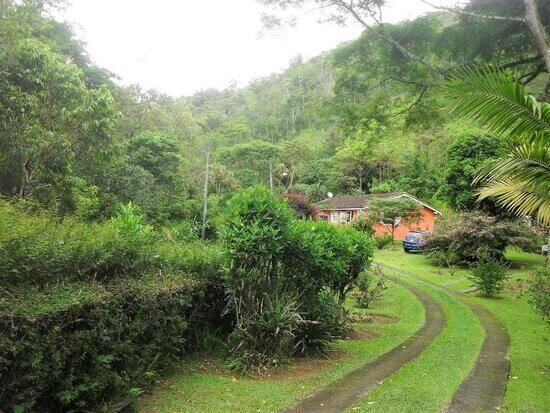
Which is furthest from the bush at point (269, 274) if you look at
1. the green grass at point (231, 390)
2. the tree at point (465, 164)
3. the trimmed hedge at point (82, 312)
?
the tree at point (465, 164)

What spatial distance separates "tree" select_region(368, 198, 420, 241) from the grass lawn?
579cm

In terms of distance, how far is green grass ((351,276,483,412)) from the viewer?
5527 millimetres

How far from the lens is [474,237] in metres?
22.1

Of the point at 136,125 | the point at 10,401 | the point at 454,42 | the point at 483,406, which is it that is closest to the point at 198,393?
the point at 10,401

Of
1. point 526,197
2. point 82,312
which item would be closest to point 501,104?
point 526,197

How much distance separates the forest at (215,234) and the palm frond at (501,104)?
0.03 meters

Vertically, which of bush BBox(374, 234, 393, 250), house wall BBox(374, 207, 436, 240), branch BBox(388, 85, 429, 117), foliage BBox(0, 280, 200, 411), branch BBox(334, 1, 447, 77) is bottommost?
foliage BBox(0, 280, 200, 411)

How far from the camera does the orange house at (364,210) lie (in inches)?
1441

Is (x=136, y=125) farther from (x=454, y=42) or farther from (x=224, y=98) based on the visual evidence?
(x=224, y=98)

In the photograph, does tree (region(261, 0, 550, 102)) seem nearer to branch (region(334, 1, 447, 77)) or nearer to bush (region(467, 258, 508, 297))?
branch (region(334, 1, 447, 77))

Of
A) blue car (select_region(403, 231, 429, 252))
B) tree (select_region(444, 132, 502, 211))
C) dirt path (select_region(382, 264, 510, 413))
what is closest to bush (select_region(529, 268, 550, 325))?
dirt path (select_region(382, 264, 510, 413))

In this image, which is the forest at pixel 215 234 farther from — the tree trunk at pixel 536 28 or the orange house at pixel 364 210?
the orange house at pixel 364 210

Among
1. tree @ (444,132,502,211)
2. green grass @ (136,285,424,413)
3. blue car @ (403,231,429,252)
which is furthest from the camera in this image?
blue car @ (403,231,429,252)

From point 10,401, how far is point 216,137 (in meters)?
59.5
